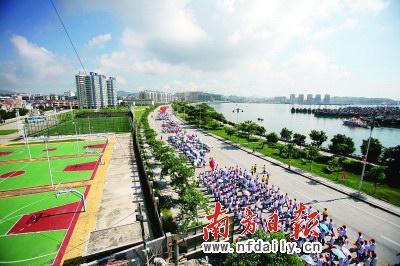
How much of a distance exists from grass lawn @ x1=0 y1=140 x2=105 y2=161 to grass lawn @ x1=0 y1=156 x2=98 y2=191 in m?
4.50

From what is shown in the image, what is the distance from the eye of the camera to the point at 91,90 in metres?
141

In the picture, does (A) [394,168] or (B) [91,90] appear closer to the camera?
(A) [394,168]

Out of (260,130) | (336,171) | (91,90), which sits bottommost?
(336,171)

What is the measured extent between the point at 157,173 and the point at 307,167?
20876 millimetres

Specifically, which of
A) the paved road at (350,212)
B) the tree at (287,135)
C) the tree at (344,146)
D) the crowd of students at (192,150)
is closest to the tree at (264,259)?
the paved road at (350,212)

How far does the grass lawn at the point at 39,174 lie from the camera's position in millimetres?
27422

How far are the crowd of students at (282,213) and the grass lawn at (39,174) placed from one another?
17954 millimetres

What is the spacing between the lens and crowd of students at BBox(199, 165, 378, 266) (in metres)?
12.4

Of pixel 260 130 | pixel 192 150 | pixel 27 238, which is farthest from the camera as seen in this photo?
pixel 260 130

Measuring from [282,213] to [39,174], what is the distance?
31776 mm

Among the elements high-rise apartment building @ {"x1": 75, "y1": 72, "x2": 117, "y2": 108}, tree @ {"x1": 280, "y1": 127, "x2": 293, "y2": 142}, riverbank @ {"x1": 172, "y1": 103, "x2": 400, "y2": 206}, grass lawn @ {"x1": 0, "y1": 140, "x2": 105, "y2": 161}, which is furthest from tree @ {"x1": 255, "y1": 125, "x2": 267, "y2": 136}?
high-rise apartment building @ {"x1": 75, "y1": 72, "x2": 117, "y2": 108}

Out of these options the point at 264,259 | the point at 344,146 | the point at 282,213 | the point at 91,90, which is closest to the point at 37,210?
the point at 264,259

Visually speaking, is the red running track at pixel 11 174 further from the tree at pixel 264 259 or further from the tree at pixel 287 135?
the tree at pixel 287 135

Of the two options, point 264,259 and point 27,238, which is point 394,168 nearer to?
point 264,259
